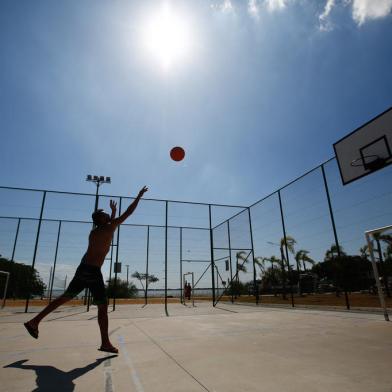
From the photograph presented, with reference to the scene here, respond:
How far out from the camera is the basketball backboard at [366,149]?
7.53m

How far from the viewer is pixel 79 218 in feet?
42.3

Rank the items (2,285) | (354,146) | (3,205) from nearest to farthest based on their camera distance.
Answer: (354,146), (3,205), (2,285)

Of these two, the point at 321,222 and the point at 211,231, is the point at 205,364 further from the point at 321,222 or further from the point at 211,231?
the point at 211,231

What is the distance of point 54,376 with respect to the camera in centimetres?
224

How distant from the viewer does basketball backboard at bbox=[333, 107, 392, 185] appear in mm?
7531

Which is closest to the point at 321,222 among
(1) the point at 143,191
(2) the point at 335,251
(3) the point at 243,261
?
(2) the point at 335,251

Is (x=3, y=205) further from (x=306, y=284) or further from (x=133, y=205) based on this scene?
(x=306, y=284)

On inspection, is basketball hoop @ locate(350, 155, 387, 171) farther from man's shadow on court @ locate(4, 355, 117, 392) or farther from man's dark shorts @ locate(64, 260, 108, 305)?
man's shadow on court @ locate(4, 355, 117, 392)

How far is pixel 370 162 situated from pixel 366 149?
1.39ft

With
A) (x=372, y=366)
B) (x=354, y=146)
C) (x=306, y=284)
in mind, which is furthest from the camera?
(x=306, y=284)

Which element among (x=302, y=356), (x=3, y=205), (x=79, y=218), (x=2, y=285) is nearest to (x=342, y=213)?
(x=302, y=356)

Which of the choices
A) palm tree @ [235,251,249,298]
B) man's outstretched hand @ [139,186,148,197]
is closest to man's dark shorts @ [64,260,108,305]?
man's outstretched hand @ [139,186,148,197]

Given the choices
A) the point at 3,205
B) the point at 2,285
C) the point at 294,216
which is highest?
the point at 3,205

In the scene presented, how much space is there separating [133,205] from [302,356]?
2580 millimetres
